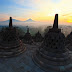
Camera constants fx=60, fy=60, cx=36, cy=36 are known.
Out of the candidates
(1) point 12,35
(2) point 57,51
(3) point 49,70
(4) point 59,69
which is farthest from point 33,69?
(1) point 12,35

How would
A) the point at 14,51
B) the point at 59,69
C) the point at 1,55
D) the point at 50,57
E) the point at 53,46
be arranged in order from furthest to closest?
the point at 14,51 < the point at 1,55 < the point at 53,46 < the point at 50,57 < the point at 59,69

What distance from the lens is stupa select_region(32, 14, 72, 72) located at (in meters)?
6.96

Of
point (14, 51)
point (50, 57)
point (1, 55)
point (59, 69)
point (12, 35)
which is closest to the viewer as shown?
point (59, 69)

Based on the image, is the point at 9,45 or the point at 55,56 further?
the point at 9,45

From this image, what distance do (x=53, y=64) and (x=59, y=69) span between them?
779mm

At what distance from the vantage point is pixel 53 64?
711 cm

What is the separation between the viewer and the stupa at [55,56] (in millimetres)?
6964

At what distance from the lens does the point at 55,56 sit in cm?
758

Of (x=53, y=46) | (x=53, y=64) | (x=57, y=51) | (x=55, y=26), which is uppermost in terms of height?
(x=55, y=26)

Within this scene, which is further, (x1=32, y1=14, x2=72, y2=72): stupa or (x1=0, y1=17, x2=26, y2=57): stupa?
(x1=0, y1=17, x2=26, y2=57): stupa

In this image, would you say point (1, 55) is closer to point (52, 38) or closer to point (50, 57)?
point (50, 57)

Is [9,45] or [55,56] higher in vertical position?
[9,45]

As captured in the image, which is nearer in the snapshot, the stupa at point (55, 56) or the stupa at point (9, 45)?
the stupa at point (55, 56)

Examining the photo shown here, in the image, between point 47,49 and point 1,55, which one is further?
point 1,55
